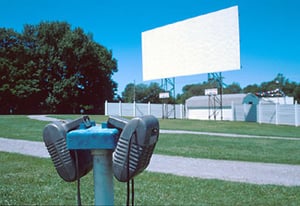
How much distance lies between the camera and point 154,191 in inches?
195

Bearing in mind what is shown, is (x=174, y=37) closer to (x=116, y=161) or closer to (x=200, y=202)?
(x=200, y=202)

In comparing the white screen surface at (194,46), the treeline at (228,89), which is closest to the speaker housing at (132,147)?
the white screen surface at (194,46)

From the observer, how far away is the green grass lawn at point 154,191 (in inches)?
173

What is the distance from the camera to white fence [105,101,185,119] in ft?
129

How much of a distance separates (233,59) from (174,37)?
30.5ft

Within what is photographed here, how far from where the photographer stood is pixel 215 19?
33031mm

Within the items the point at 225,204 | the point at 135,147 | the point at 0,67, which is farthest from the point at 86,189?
the point at 0,67

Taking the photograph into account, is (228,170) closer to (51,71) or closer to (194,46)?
(194,46)

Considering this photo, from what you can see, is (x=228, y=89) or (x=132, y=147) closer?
(x=132, y=147)

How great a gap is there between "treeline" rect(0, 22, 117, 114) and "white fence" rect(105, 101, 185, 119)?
29.8 feet

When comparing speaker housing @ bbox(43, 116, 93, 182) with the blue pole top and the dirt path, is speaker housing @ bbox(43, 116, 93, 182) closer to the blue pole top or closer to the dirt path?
the blue pole top

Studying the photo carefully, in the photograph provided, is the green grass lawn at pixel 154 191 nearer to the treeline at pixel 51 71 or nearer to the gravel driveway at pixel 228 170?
the gravel driveway at pixel 228 170

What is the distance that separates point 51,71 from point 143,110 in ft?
50.8

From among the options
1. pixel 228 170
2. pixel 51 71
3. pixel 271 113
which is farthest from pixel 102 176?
pixel 51 71
